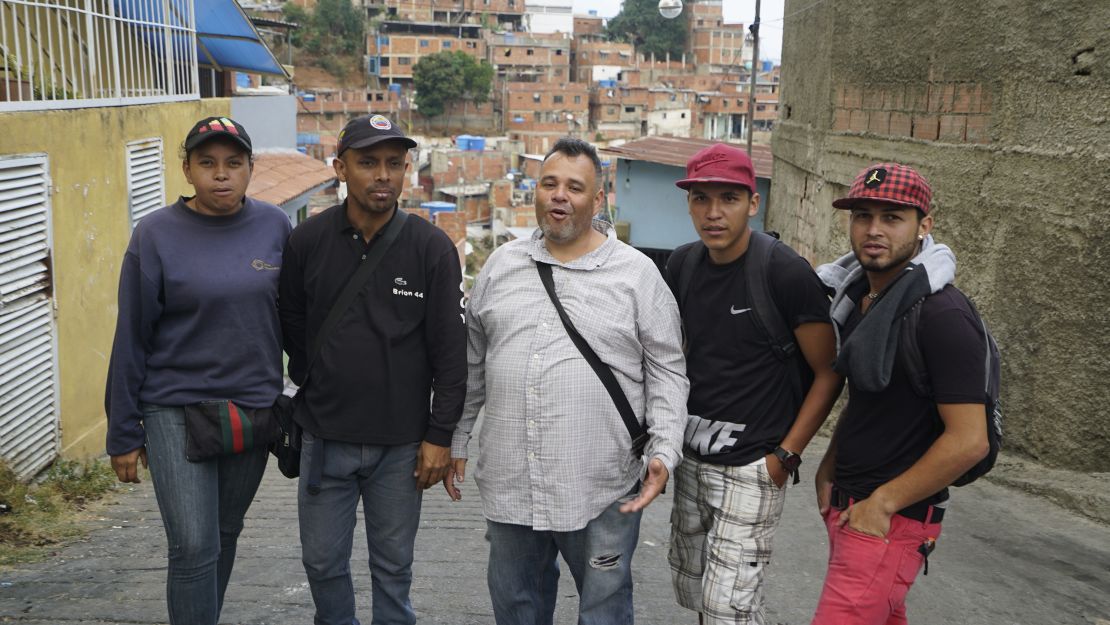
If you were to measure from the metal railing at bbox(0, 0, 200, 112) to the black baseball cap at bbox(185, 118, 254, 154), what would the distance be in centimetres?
323

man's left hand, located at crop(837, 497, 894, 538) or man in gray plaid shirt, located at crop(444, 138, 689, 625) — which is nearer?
man's left hand, located at crop(837, 497, 894, 538)

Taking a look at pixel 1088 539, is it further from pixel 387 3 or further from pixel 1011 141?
pixel 387 3

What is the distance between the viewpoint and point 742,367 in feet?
9.83

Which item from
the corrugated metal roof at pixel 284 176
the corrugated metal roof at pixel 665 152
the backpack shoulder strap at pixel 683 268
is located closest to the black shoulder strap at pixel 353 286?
the backpack shoulder strap at pixel 683 268

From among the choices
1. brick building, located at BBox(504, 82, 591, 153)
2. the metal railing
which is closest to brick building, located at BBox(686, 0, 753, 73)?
brick building, located at BBox(504, 82, 591, 153)

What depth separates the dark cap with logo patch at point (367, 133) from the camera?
2913 millimetres

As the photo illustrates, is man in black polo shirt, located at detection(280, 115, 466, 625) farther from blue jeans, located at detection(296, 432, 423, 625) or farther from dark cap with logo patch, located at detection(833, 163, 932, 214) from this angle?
dark cap with logo patch, located at detection(833, 163, 932, 214)

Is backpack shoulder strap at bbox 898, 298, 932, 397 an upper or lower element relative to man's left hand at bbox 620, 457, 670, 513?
upper

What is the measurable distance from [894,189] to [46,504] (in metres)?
4.76

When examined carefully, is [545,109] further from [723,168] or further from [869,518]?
[869,518]

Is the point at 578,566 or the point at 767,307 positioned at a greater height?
the point at 767,307

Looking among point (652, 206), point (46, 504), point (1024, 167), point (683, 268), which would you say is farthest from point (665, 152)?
point (683, 268)

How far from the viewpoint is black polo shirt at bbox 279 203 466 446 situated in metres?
2.95

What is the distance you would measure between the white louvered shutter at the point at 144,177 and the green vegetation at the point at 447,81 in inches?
2320
